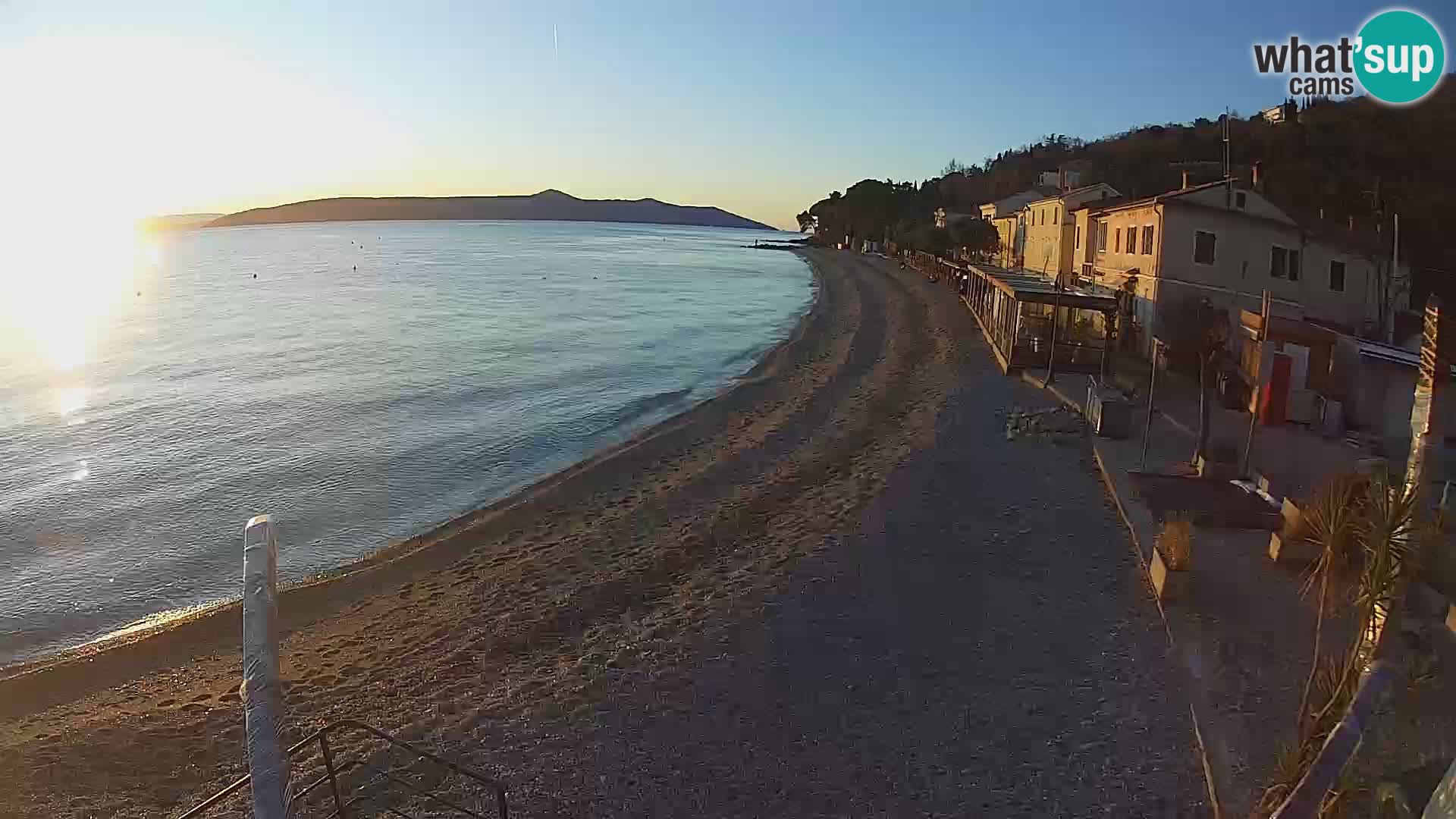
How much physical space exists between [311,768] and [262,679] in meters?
6.38

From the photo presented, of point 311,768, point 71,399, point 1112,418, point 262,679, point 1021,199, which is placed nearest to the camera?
point 262,679

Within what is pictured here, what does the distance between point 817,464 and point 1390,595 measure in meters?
13.6

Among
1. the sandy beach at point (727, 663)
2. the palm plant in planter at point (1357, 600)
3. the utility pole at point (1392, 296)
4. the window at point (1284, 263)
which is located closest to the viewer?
the palm plant in planter at point (1357, 600)

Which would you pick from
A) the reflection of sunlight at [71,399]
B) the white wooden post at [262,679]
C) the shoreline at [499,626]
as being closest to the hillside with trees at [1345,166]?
the shoreline at [499,626]

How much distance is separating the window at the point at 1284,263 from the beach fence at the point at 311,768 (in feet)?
83.8

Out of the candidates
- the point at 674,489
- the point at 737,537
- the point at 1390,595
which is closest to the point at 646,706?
the point at 737,537

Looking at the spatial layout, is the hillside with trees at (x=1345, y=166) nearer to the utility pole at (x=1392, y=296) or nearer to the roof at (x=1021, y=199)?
the utility pole at (x=1392, y=296)

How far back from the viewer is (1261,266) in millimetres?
25906

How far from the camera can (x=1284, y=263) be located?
26.1m

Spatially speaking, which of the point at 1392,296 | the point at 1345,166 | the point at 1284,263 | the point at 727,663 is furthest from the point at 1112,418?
the point at 1345,166

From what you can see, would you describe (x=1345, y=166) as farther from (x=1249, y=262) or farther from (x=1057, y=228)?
(x=1249, y=262)

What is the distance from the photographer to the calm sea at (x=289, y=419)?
18.1m

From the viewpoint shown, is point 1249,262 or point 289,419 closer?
point 1249,262

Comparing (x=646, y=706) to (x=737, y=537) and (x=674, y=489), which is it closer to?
(x=737, y=537)
